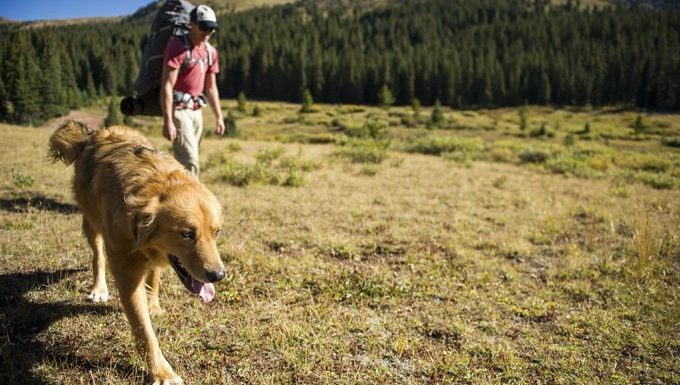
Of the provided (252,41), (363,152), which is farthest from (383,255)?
(252,41)

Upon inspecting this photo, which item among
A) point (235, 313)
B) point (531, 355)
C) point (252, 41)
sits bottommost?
point (531, 355)

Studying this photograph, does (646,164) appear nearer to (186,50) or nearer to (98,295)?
(186,50)

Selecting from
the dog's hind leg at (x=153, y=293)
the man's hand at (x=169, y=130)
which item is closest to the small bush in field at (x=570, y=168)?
the man's hand at (x=169, y=130)

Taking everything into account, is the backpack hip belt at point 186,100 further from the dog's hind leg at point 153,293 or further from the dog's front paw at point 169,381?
the dog's front paw at point 169,381

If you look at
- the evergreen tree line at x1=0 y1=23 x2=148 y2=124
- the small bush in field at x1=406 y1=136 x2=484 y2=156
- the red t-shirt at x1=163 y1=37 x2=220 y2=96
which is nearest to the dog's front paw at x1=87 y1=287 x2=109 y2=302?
the red t-shirt at x1=163 y1=37 x2=220 y2=96

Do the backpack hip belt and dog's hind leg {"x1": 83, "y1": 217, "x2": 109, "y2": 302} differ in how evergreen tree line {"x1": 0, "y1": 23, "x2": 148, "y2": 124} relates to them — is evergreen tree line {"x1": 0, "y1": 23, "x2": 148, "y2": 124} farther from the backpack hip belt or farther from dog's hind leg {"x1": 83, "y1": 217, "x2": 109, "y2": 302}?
dog's hind leg {"x1": 83, "y1": 217, "x2": 109, "y2": 302}

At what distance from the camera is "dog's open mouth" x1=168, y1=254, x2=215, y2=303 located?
9.28ft

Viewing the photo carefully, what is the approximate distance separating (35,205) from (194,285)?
5.38 meters

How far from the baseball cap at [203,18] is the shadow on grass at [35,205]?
3.73m

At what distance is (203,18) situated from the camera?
491cm

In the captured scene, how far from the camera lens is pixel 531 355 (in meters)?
3.71

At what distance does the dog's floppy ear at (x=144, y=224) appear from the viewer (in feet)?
8.98

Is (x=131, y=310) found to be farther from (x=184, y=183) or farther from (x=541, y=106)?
(x=541, y=106)

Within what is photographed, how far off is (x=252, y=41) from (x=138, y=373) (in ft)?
443
